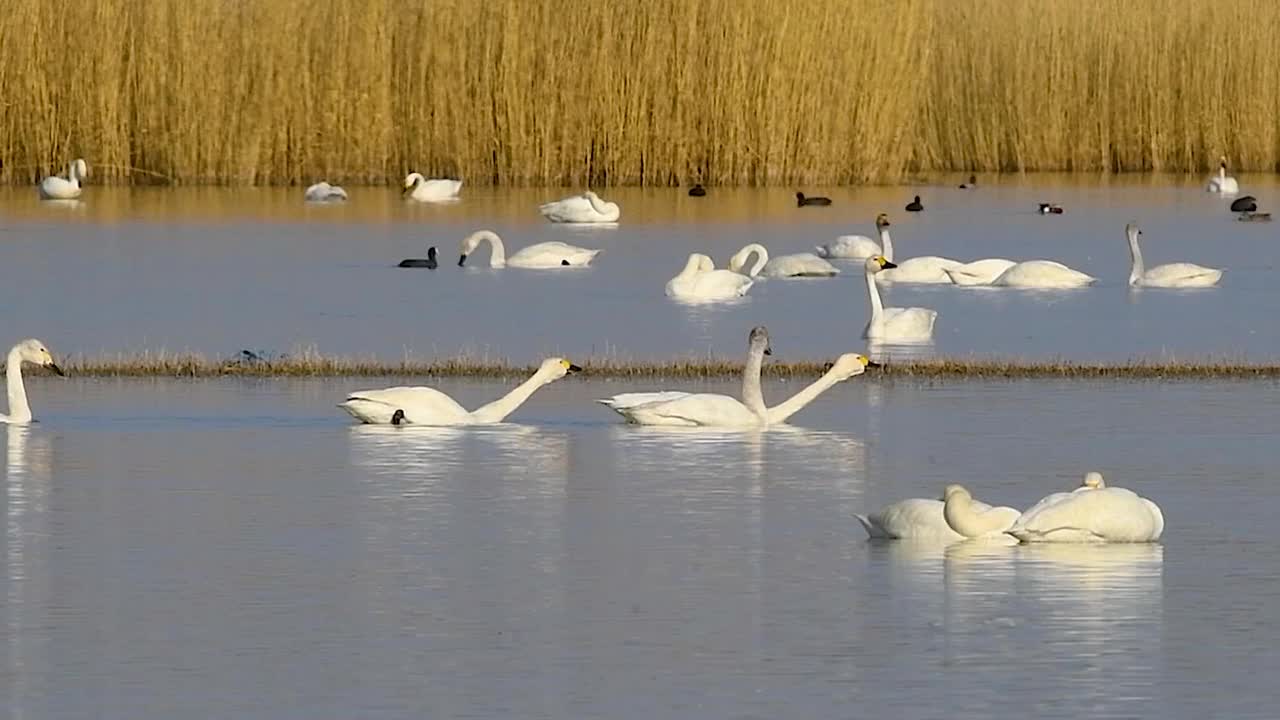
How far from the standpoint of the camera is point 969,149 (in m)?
37.0

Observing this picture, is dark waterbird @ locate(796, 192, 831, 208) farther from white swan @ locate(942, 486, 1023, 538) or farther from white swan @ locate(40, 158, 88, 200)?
white swan @ locate(942, 486, 1023, 538)

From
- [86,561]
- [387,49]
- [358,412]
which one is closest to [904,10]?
[387,49]

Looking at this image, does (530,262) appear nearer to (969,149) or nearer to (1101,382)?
(1101,382)

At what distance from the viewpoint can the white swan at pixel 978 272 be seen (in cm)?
→ 2148

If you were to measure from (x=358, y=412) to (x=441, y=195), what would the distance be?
58.5ft

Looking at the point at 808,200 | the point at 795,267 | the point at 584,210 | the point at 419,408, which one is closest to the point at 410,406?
the point at 419,408

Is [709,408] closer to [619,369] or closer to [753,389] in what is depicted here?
[753,389]

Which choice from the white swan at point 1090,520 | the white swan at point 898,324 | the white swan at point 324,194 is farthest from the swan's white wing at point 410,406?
the white swan at point 324,194

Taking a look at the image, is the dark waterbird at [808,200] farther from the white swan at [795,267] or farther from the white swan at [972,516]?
the white swan at [972,516]

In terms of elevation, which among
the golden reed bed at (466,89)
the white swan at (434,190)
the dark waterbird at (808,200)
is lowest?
the dark waterbird at (808,200)

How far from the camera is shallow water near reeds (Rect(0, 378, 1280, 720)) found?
699cm

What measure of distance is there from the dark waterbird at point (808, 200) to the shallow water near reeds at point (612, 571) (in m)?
16.4

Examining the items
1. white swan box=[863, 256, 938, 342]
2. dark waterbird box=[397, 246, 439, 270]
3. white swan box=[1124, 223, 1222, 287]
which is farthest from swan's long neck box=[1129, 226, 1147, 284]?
dark waterbird box=[397, 246, 439, 270]

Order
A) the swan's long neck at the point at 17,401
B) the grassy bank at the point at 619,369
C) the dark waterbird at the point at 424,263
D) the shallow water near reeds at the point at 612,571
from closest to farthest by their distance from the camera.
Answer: the shallow water near reeds at the point at 612,571
the swan's long neck at the point at 17,401
the grassy bank at the point at 619,369
the dark waterbird at the point at 424,263
